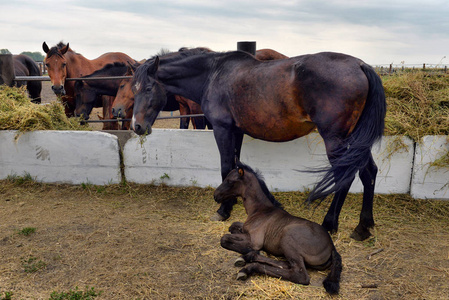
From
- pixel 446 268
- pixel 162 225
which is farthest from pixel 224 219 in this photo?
pixel 446 268

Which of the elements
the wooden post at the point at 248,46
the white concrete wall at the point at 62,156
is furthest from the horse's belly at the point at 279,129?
the white concrete wall at the point at 62,156

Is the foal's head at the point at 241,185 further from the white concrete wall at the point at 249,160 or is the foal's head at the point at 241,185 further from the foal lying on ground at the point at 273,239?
the white concrete wall at the point at 249,160

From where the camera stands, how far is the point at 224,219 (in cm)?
438

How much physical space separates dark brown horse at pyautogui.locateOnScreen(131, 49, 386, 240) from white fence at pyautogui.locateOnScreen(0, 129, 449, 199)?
0.78 metres

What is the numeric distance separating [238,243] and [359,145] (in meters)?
1.50

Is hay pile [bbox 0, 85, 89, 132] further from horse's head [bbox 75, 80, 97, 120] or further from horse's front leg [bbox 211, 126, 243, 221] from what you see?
horse's front leg [bbox 211, 126, 243, 221]

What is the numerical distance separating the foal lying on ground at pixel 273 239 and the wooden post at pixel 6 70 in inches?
231

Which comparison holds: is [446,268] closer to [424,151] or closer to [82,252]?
[424,151]

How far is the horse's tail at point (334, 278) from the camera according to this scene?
2781 mm

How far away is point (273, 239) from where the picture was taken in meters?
3.21

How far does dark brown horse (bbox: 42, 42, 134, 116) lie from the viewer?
23.1 feet

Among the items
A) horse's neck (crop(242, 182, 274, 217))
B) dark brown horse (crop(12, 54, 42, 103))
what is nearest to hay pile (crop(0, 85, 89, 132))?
dark brown horse (crop(12, 54, 42, 103))

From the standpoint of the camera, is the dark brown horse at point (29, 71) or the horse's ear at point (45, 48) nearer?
the horse's ear at point (45, 48)

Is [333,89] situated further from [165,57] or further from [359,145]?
[165,57]
